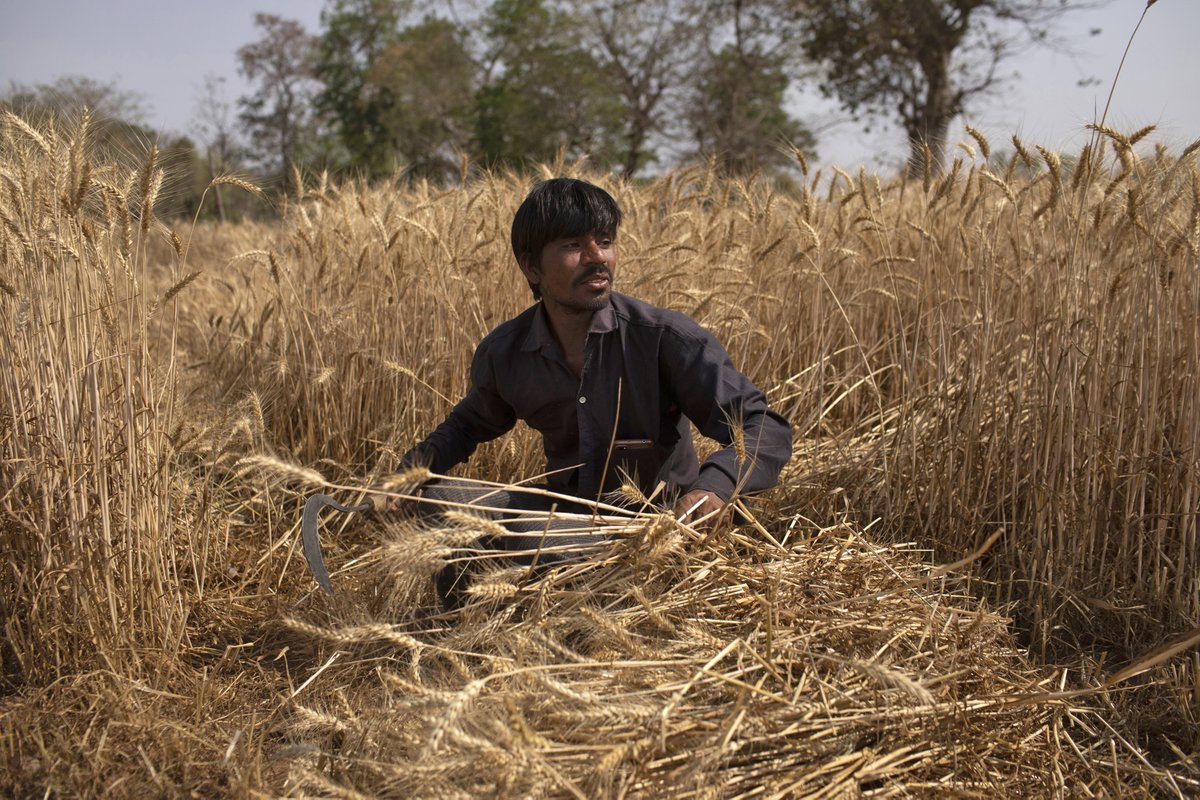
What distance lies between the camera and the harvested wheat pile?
4.60 feet

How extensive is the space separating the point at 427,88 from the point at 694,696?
23.7 meters

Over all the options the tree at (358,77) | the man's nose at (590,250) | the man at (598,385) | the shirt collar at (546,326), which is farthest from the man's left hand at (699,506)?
the tree at (358,77)

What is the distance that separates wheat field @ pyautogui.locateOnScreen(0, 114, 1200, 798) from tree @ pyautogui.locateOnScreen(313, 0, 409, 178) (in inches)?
929

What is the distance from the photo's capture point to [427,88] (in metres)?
23.1

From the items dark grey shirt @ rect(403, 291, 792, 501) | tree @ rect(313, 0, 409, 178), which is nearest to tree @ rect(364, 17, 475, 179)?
tree @ rect(313, 0, 409, 178)

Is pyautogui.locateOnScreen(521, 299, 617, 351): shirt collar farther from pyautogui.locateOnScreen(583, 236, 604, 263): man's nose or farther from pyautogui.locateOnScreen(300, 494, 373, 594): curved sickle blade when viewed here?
pyautogui.locateOnScreen(300, 494, 373, 594): curved sickle blade

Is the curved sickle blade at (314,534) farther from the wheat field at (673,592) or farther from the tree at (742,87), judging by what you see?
the tree at (742,87)

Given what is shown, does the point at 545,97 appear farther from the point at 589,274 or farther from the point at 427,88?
the point at 589,274

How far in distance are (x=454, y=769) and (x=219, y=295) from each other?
461 centimetres

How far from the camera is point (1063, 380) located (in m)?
2.12

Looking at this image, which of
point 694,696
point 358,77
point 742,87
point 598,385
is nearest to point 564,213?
point 598,385

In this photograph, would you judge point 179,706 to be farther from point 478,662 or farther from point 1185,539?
point 1185,539

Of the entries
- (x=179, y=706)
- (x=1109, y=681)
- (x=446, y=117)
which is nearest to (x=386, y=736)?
(x=179, y=706)

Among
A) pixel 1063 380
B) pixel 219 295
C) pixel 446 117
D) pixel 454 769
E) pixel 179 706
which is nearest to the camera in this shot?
pixel 454 769
